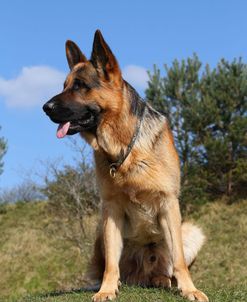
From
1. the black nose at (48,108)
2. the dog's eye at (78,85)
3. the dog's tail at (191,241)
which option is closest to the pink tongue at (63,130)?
the black nose at (48,108)

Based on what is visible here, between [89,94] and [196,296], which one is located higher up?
[89,94]

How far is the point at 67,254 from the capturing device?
1936 cm

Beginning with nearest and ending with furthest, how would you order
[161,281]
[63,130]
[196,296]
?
[196,296]
[63,130]
[161,281]

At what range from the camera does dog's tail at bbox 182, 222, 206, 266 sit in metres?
6.30

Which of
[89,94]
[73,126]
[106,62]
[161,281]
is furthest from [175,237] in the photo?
[106,62]

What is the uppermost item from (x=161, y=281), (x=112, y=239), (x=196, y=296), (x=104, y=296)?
(x=112, y=239)

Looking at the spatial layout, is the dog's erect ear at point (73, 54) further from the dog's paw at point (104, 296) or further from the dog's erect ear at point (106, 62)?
the dog's paw at point (104, 296)

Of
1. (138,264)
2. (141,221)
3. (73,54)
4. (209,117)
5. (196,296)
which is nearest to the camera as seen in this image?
(196,296)

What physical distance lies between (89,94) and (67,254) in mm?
15170

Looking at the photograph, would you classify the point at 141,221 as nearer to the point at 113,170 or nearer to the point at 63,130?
the point at 113,170

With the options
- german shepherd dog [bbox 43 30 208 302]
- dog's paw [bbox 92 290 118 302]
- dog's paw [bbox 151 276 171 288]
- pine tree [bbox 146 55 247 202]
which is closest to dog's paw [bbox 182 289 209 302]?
german shepherd dog [bbox 43 30 208 302]

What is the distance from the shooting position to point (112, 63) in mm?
5258

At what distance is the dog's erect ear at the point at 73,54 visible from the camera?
18.4ft

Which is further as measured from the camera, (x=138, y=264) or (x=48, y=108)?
(x=138, y=264)
